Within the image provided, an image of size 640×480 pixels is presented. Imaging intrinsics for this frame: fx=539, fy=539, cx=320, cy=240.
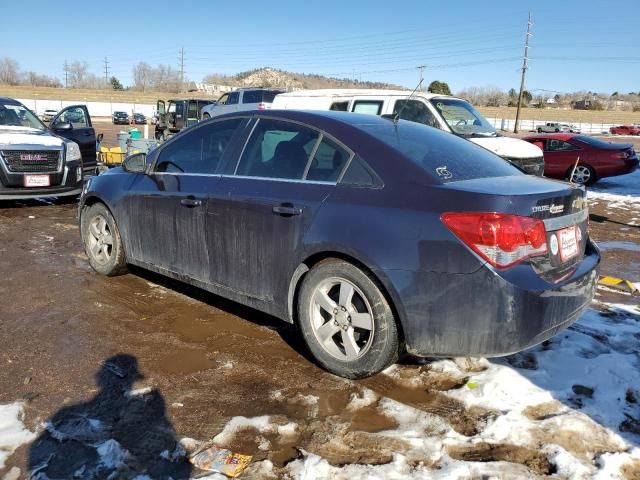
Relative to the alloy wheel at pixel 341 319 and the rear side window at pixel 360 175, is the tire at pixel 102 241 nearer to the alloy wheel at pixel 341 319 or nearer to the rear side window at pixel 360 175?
the alloy wheel at pixel 341 319

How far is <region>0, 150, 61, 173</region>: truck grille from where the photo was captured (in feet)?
26.9

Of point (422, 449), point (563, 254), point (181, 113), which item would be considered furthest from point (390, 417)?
point (181, 113)

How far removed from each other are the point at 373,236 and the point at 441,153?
0.88 meters

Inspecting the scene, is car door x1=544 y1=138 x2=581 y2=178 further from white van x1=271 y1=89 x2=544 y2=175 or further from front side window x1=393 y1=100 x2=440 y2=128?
front side window x1=393 y1=100 x2=440 y2=128

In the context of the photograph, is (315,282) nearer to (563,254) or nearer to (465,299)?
(465,299)

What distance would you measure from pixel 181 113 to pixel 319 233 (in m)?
25.6

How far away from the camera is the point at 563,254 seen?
121 inches

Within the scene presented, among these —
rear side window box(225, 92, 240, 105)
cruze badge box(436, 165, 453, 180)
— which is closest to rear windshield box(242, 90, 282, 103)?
rear side window box(225, 92, 240, 105)

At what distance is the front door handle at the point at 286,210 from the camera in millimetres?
3408

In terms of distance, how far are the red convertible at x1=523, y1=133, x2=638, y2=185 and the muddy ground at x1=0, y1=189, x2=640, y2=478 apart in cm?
1205

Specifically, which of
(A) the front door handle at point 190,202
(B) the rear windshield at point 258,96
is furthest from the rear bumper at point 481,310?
(B) the rear windshield at point 258,96

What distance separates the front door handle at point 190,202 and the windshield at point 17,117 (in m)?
6.60

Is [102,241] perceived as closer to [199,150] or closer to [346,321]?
[199,150]

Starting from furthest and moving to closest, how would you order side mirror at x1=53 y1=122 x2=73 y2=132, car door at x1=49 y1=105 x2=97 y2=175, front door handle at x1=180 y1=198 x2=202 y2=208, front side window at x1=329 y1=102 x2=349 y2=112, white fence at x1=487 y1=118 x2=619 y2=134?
white fence at x1=487 y1=118 x2=619 y2=134, front side window at x1=329 y1=102 x2=349 y2=112, car door at x1=49 y1=105 x2=97 y2=175, side mirror at x1=53 y1=122 x2=73 y2=132, front door handle at x1=180 y1=198 x2=202 y2=208
